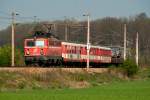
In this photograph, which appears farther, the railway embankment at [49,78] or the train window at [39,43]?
the train window at [39,43]

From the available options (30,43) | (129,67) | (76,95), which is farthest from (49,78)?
(129,67)

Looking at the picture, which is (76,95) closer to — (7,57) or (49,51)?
(49,51)

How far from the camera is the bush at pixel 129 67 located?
68.2 m

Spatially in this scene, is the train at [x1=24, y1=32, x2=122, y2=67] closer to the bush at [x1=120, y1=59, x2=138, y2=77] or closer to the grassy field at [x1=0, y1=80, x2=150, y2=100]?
the bush at [x1=120, y1=59, x2=138, y2=77]

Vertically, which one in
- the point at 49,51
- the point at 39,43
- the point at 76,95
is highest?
the point at 39,43

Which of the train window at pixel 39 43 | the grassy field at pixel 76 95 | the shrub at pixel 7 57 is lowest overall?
the grassy field at pixel 76 95

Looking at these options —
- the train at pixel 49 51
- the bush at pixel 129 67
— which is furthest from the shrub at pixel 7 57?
the bush at pixel 129 67

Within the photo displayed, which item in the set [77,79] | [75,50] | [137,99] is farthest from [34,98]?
[75,50]

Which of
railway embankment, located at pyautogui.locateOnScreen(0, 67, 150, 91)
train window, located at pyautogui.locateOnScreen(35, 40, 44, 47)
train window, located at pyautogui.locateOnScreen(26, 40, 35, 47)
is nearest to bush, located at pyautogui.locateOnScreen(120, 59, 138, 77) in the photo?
railway embankment, located at pyautogui.locateOnScreen(0, 67, 150, 91)

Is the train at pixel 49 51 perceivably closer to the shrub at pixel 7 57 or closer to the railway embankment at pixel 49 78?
the railway embankment at pixel 49 78

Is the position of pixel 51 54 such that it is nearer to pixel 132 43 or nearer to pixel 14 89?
pixel 14 89

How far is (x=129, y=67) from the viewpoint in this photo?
224ft

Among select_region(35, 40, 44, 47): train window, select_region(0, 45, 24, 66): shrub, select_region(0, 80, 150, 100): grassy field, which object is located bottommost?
select_region(0, 80, 150, 100): grassy field

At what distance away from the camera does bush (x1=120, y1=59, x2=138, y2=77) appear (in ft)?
224
